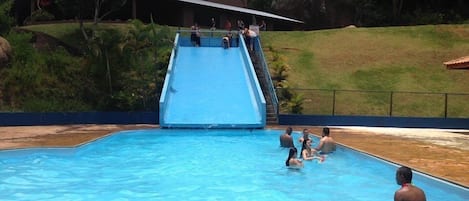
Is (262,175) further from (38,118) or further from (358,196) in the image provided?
(38,118)

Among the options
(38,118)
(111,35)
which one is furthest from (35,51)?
(38,118)

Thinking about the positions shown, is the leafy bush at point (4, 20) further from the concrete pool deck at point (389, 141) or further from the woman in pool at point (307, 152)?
the woman in pool at point (307, 152)

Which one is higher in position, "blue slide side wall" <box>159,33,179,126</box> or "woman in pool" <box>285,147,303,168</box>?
"blue slide side wall" <box>159,33,179,126</box>

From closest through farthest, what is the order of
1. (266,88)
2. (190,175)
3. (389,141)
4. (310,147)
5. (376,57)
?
(190,175)
(310,147)
(389,141)
(266,88)
(376,57)

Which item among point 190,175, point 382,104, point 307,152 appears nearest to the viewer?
point 190,175

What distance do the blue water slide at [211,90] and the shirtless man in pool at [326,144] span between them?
533cm

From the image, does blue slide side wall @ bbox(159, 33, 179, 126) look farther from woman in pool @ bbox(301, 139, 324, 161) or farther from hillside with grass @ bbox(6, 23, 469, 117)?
woman in pool @ bbox(301, 139, 324, 161)

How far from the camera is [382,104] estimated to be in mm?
25375

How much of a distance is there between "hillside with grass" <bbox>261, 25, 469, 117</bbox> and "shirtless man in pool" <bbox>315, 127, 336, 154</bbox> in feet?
29.5

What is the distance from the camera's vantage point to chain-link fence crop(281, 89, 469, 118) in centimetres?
2442

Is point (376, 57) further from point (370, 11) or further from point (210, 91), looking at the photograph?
point (370, 11)

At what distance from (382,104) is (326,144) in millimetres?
11574

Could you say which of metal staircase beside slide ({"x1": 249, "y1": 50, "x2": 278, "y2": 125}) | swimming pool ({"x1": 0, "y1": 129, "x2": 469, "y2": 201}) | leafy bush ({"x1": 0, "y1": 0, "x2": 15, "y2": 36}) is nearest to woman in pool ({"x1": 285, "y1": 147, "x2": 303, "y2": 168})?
swimming pool ({"x1": 0, "y1": 129, "x2": 469, "y2": 201})

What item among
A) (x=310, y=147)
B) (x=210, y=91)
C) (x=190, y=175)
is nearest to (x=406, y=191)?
(x=190, y=175)
